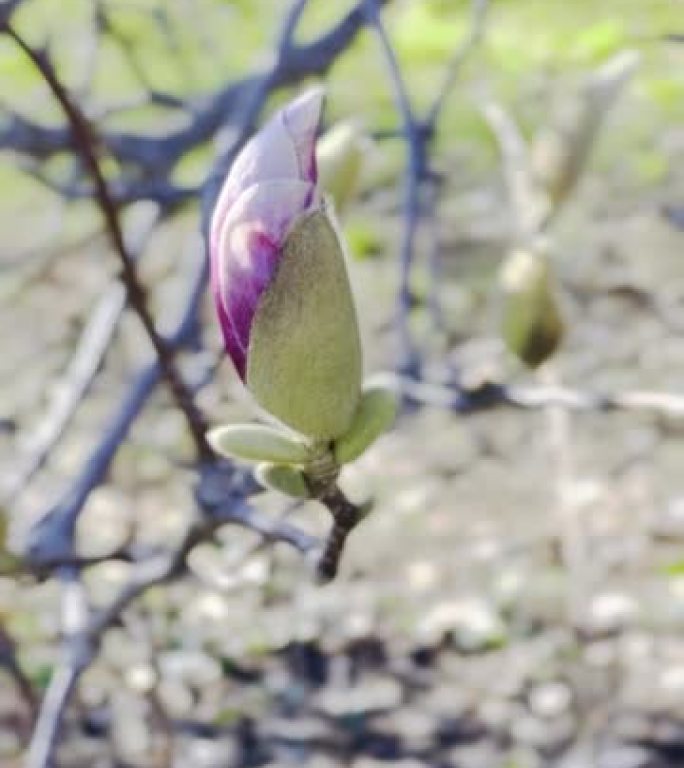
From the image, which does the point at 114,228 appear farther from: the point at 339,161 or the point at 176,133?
the point at 176,133

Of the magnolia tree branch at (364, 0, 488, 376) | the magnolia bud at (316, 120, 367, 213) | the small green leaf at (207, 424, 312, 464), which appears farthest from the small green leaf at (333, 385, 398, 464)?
the magnolia tree branch at (364, 0, 488, 376)

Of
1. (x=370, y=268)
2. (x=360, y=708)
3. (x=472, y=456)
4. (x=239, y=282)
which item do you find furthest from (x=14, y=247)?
(x=239, y=282)

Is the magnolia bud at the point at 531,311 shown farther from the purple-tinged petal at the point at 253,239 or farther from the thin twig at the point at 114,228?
the purple-tinged petal at the point at 253,239

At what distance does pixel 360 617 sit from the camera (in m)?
2.11

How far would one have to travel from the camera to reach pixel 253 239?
62 cm

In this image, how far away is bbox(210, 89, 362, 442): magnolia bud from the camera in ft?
2.02

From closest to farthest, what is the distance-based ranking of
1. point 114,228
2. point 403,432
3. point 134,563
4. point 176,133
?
1. point 114,228
2. point 134,563
3. point 176,133
4. point 403,432

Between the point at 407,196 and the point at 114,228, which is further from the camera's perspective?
the point at 407,196

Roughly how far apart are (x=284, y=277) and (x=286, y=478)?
12 centimetres

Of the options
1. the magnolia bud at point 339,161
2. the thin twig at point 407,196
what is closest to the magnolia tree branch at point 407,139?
the thin twig at point 407,196

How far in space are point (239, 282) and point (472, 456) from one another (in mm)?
1775

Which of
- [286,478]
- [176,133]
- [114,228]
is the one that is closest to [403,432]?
[176,133]

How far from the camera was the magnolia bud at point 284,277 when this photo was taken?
0.62 meters

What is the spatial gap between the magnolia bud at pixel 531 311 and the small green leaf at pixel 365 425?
0.28 meters
